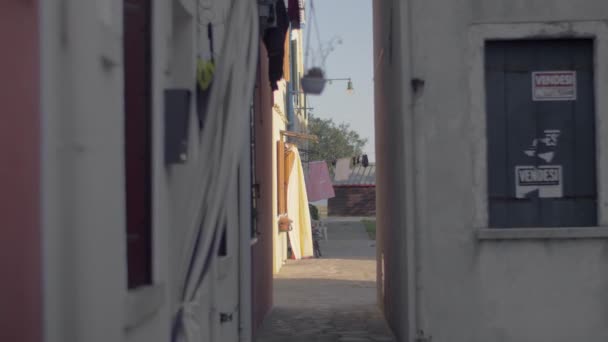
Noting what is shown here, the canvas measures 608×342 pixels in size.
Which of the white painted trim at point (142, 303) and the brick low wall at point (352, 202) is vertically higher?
the white painted trim at point (142, 303)

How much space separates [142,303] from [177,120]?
3.03ft

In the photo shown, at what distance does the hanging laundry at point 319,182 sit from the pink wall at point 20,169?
21.5 metres

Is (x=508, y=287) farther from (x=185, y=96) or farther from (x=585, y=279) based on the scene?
(x=185, y=96)

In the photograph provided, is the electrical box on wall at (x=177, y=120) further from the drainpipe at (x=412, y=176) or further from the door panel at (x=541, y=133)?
the door panel at (x=541, y=133)

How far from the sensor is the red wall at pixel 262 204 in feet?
35.0

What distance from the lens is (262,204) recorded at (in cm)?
1181

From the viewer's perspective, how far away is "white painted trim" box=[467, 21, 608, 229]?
7832 millimetres

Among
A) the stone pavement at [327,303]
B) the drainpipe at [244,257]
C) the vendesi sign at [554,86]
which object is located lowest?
the stone pavement at [327,303]

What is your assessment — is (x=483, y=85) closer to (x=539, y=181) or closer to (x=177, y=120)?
(x=539, y=181)

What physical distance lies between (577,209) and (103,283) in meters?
5.53

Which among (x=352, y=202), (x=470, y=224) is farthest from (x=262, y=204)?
(x=352, y=202)

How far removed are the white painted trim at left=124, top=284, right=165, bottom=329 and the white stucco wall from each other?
385 cm

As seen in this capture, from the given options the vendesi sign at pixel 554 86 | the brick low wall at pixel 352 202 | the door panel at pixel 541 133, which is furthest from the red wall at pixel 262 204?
the brick low wall at pixel 352 202

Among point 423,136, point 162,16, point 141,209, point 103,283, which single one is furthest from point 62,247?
point 423,136
